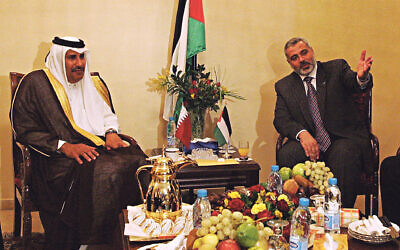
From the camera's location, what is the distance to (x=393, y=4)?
15.3 feet

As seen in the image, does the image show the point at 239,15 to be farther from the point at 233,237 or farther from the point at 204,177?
the point at 233,237

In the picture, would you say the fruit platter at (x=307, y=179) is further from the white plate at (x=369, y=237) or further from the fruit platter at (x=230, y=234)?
the fruit platter at (x=230, y=234)

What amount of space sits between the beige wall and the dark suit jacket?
68cm

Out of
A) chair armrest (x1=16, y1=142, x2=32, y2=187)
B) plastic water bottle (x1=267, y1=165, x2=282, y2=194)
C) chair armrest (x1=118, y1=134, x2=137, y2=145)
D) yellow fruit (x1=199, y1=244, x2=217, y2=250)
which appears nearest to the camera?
yellow fruit (x1=199, y1=244, x2=217, y2=250)

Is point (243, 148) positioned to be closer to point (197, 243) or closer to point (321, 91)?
point (321, 91)

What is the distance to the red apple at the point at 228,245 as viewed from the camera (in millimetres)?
1711

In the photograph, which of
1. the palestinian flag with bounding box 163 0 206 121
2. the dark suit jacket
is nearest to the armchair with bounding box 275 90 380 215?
the dark suit jacket

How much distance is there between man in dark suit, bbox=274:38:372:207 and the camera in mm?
3488

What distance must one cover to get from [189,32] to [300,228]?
2.62 m

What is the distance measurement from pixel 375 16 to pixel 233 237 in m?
3.66

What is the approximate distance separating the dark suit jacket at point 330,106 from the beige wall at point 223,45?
679 mm

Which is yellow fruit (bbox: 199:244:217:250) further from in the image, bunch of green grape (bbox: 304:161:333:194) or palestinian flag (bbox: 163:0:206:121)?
palestinian flag (bbox: 163:0:206:121)

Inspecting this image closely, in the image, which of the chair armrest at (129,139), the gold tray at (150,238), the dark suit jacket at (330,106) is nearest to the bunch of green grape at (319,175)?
the dark suit jacket at (330,106)

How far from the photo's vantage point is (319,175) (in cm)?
280
